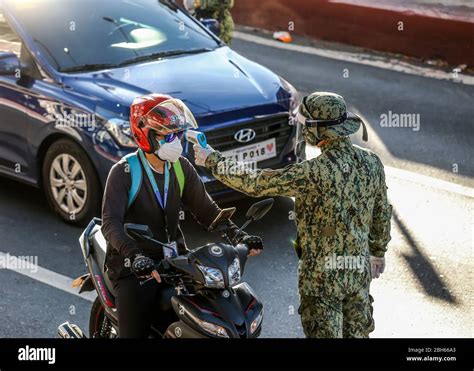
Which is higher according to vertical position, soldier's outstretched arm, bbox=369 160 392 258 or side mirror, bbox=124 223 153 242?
side mirror, bbox=124 223 153 242

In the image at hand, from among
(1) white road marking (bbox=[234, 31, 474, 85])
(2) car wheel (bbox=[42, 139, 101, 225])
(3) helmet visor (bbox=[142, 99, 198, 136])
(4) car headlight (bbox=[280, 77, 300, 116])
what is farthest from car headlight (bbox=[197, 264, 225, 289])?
(1) white road marking (bbox=[234, 31, 474, 85])

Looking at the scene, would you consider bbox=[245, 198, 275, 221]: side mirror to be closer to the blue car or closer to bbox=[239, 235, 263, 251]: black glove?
bbox=[239, 235, 263, 251]: black glove

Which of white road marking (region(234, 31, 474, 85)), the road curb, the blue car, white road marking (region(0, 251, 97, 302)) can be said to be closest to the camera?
white road marking (region(0, 251, 97, 302))

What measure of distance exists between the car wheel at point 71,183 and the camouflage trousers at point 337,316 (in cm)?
382

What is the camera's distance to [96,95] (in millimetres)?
9398

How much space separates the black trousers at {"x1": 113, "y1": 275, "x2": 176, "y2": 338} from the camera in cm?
577

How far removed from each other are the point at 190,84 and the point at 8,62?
1.67 m

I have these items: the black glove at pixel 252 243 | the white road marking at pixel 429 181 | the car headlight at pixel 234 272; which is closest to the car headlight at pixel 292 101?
the white road marking at pixel 429 181

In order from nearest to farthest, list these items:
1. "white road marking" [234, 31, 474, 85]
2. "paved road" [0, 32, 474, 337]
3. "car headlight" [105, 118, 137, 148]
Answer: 1. "paved road" [0, 32, 474, 337]
2. "car headlight" [105, 118, 137, 148]
3. "white road marking" [234, 31, 474, 85]

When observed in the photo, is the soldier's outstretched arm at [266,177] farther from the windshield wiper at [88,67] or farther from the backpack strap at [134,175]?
the windshield wiper at [88,67]

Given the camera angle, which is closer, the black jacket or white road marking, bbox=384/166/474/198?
the black jacket

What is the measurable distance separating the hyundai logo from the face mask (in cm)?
348

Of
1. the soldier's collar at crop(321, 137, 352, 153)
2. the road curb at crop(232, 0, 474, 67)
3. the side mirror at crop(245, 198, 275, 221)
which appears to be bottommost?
the road curb at crop(232, 0, 474, 67)
